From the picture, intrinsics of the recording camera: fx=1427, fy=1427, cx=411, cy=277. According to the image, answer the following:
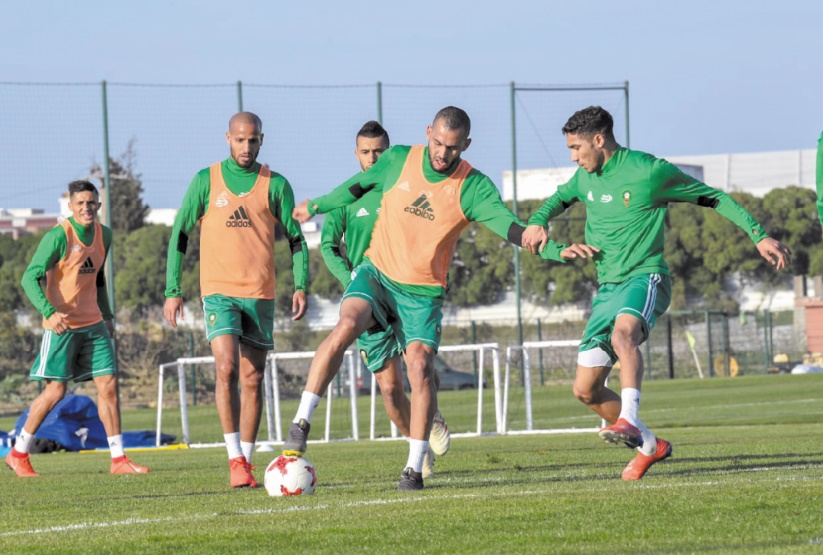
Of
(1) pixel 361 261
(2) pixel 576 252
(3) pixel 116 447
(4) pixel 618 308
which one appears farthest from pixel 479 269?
(2) pixel 576 252

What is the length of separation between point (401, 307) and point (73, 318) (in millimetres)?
4325

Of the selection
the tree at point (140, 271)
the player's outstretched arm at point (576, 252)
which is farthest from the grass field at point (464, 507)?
the tree at point (140, 271)

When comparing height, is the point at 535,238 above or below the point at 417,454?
above

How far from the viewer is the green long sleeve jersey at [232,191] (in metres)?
9.14

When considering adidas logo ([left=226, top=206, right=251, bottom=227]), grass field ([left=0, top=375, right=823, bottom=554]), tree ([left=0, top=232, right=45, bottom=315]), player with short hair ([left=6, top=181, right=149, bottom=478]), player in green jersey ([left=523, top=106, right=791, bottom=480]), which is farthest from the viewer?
tree ([left=0, top=232, right=45, bottom=315])

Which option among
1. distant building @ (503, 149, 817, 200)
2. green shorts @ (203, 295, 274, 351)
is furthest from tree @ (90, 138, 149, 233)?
distant building @ (503, 149, 817, 200)

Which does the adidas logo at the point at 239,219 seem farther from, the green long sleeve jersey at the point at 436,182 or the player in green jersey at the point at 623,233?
the player in green jersey at the point at 623,233

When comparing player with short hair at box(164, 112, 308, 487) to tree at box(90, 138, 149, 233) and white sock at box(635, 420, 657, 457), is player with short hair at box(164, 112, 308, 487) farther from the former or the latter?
tree at box(90, 138, 149, 233)

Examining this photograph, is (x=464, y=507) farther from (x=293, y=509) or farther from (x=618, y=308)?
(x=618, y=308)

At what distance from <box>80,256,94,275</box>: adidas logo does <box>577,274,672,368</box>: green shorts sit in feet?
14.7

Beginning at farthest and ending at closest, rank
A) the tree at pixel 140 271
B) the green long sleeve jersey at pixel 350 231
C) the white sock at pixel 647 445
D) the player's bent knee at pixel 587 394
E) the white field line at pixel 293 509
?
the tree at pixel 140 271 → the green long sleeve jersey at pixel 350 231 → the player's bent knee at pixel 587 394 → the white sock at pixel 647 445 → the white field line at pixel 293 509

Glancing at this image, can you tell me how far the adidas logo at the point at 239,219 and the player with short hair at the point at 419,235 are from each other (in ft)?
4.03

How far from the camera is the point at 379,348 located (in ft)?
30.0

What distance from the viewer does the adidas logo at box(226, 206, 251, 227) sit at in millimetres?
9102
